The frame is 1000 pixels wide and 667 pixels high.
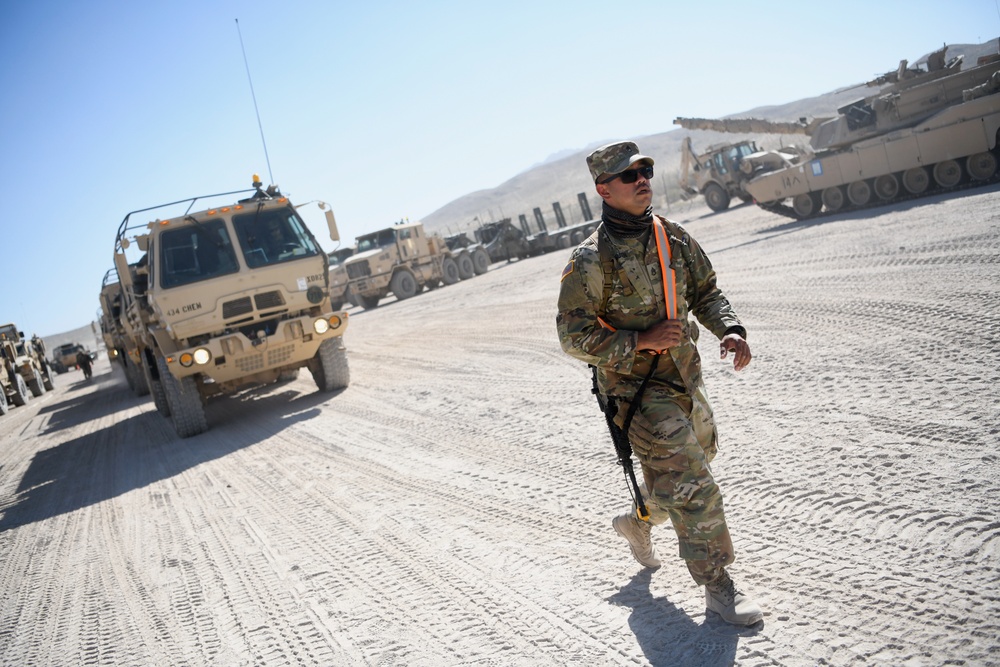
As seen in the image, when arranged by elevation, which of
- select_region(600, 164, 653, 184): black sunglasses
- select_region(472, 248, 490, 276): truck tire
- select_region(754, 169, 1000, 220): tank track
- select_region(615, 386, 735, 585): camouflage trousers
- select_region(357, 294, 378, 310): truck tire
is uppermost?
select_region(472, 248, 490, 276): truck tire

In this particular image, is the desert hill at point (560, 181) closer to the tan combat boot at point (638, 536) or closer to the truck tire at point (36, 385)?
the truck tire at point (36, 385)

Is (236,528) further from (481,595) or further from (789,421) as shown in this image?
(789,421)

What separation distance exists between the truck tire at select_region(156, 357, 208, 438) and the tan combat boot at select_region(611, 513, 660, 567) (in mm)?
7494

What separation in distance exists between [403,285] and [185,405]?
56.6 ft

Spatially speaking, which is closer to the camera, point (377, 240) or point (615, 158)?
point (615, 158)

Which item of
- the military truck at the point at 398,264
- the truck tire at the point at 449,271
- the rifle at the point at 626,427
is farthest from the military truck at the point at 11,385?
the rifle at the point at 626,427

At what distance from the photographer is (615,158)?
292 centimetres

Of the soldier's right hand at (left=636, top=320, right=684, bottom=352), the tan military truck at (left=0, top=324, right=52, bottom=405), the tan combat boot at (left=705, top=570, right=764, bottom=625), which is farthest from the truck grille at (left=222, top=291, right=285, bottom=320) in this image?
the tan military truck at (left=0, top=324, right=52, bottom=405)

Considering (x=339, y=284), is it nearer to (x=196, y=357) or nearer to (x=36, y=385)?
(x=36, y=385)

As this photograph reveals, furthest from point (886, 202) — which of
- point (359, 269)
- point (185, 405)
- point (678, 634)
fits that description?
point (359, 269)

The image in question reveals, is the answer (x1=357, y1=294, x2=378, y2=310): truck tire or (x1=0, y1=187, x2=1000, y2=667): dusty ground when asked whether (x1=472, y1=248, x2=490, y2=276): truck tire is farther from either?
(x1=0, y1=187, x2=1000, y2=667): dusty ground

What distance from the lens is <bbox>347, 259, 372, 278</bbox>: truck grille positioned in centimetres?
2589

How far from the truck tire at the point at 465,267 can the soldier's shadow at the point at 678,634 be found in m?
26.2

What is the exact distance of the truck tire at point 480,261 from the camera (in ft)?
98.1
